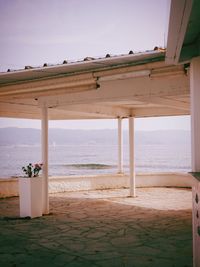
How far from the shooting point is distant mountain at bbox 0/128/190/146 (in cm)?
14056

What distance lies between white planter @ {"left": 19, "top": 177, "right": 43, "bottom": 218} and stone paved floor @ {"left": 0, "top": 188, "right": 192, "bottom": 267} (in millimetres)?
257

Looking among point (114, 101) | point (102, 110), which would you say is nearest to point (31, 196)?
point (114, 101)

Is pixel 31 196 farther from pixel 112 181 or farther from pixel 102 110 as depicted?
pixel 112 181

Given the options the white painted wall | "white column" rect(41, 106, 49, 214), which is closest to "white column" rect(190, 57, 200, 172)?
"white column" rect(41, 106, 49, 214)

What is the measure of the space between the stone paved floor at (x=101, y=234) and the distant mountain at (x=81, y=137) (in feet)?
409

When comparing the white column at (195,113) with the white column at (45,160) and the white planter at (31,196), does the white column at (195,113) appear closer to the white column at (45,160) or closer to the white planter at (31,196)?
the white planter at (31,196)

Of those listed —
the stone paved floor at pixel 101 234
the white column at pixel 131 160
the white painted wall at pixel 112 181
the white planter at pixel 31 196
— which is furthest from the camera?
the white painted wall at pixel 112 181

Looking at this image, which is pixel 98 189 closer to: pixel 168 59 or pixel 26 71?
pixel 26 71

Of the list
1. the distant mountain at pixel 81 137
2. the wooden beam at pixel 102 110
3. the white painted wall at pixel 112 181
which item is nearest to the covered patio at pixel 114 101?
the wooden beam at pixel 102 110

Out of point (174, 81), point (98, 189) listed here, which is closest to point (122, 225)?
point (174, 81)

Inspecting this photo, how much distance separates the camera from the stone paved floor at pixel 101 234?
18.6 feet

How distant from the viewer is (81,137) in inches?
6033

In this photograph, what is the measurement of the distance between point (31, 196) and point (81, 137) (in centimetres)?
14427

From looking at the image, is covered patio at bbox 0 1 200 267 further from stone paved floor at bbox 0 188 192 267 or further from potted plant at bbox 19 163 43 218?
potted plant at bbox 19 163 43 218
